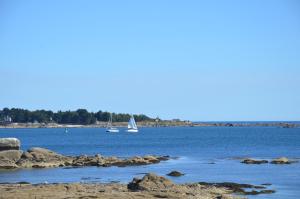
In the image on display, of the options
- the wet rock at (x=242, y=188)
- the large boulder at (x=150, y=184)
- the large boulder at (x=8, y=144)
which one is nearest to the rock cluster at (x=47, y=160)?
the large boulder at (x=8, y=144)

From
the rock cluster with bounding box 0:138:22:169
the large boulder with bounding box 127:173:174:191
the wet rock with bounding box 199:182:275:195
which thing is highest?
the rock cluster with bounding box 0:138:22:169

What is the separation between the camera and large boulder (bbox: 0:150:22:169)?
6084cm

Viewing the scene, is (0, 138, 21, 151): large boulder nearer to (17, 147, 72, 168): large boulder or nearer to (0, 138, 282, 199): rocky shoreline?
(17, 147, 72, 168): large boulder

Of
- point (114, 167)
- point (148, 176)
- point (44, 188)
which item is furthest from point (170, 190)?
point (114, 167)

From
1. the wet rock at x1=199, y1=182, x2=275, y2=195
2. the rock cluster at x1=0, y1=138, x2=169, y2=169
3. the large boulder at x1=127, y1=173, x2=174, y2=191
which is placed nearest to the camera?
the large boulder at x1=127, y1=173, x2=174, y2=191

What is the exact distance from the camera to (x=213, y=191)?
38562 mm

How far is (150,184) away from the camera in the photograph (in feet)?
121

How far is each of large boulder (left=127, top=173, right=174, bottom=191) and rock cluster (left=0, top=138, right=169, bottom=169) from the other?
26.5 m

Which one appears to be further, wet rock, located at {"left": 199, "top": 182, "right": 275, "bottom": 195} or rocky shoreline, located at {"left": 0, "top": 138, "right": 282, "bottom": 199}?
wet rock, located at {"left": 199, "top": 182, "right": 275, "bottom": 195}

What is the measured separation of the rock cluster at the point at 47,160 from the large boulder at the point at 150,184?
26455 mm

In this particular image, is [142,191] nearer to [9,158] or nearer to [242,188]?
[242,188]

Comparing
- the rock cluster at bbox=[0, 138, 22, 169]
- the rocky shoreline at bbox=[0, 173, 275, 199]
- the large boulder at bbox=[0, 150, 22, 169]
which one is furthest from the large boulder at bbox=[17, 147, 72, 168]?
the rocky shoreline at bbox=[0, 173, 275, 199]

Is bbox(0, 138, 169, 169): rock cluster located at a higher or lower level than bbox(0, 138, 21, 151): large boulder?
lower

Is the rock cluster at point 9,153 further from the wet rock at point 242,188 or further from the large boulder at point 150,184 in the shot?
the large boulder at point 150,184
